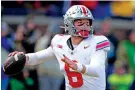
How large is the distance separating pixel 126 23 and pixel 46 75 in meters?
1.82

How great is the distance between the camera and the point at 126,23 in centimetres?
1141

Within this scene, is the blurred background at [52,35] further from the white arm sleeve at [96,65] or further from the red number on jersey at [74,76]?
the white arm sleeve at [96,65]

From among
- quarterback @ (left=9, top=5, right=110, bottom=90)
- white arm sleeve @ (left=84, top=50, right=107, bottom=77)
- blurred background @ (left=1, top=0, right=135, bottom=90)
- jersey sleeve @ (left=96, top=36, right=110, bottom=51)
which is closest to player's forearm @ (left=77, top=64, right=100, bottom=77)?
white arm sleeve @ (left=84, top=50, right=107, bottom=77)

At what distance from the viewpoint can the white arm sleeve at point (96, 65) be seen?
6300 mm

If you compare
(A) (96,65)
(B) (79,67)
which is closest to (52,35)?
(A) (96,65)

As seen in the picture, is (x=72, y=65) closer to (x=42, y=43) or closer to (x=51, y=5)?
(x=42, y=43)

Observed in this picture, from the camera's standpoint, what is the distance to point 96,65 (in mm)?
6367

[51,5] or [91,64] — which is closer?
[91,64]

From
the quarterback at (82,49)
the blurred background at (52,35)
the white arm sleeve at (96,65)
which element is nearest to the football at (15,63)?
the quarterback at (82,49)

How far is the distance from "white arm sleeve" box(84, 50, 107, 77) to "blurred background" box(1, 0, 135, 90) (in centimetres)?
371

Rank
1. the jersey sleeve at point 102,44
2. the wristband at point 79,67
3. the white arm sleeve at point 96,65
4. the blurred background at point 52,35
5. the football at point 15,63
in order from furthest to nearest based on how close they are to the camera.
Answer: the blurred background at point 52,35
the football at point 15,63
the jersey sleeve at point 102,44
the white arm sleeve at point 96,65
the wristband at point 79,67

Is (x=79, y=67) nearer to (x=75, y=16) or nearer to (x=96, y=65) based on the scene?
(x=96, y=65)

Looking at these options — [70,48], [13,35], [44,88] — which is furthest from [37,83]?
[70,48]

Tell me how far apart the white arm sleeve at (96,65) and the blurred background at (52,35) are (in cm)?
371
